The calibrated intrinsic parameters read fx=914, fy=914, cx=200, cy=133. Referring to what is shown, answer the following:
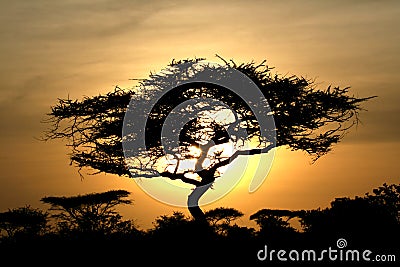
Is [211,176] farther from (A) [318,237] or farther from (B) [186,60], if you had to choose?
(A) [318,237]

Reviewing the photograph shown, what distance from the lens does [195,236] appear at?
35.2 meters

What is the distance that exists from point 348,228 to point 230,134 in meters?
8.18

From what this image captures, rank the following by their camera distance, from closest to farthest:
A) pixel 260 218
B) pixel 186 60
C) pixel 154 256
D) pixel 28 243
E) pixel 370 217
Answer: pixel 154 256 < pixel 28 243 < pixel 370 217 < pixel 186 60 < pixel 260 218

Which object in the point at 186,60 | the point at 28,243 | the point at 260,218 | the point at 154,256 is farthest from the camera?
the point at 260,218

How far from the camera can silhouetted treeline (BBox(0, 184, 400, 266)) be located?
31.8 m

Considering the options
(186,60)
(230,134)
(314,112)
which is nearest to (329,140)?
(314,112)

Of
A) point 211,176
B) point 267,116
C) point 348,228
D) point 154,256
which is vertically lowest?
point 154,256

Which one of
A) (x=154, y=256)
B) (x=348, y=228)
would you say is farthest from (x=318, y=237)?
(x=154, y=256)

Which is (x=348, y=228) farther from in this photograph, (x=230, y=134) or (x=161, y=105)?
(x=161, y=105)

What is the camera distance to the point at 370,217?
37.1 m

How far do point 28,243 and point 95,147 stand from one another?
9094 mm

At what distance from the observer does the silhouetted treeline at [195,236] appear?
31.8 m

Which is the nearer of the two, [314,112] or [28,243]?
[28,243]

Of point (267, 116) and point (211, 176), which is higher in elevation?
point (267, 116)
